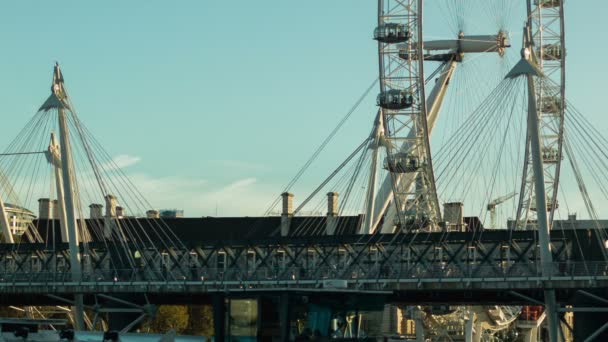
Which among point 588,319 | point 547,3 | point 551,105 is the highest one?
point 547,3

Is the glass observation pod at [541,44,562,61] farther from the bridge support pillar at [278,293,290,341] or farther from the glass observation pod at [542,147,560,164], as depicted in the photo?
the bridge support pillar at [278,293,290,341]

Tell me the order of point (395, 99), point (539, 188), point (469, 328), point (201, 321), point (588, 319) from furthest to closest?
point (201, 321), point (469, 328), point (395, 99), point (588, 319), point (539, 188)

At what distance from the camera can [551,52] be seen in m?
108

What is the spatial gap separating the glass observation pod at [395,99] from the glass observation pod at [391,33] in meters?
4.11

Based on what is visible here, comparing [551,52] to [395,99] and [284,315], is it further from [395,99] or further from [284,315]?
[284,315]

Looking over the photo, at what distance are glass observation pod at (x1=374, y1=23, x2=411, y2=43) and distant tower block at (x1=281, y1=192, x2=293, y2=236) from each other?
128ft

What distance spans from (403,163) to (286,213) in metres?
39.3

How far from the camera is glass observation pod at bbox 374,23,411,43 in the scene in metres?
105

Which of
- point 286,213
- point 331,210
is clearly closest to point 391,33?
point 331,210

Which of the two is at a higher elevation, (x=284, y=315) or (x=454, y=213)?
(x=454, y=213)

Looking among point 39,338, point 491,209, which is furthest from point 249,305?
point 491,209

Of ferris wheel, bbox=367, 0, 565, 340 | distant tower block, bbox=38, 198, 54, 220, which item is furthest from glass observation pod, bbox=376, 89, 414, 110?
distant tower block, bbox=38, 198, 54, 220

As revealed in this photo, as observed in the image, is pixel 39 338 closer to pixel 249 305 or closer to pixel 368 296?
pixel 249 305

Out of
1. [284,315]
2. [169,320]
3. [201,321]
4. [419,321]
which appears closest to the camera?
[284,315]
